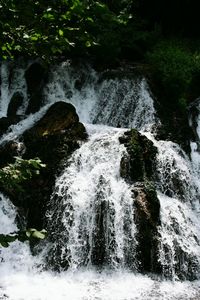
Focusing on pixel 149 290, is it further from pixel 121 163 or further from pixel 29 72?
pixel 29 72

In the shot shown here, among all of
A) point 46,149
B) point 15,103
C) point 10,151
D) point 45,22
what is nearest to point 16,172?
point 45,22

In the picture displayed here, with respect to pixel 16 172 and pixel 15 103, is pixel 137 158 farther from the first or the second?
pixel 16 172

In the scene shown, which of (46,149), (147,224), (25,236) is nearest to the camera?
(25,236)

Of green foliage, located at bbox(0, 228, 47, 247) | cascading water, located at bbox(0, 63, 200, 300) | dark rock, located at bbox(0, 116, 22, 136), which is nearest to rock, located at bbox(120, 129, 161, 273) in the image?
cascading water, located at bbox(0, 63, 200, 300)

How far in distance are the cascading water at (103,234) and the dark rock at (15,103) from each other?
8.96 ft

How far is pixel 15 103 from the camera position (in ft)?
44.4

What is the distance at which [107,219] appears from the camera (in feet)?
26.6

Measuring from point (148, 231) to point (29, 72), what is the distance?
8.57 m

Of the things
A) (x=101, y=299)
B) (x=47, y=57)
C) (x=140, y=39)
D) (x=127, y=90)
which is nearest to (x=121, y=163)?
(x=101, y=299)

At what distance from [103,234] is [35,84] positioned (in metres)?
7.59

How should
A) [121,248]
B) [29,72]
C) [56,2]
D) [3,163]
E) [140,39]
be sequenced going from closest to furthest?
[56,2], [121,248], [3,163], [29,72], [140,39]

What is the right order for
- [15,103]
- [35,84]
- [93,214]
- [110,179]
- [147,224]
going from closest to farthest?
[147,224], [93,214], [110,179], [15,103], [35,84]

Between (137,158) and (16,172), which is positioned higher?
(137,158)

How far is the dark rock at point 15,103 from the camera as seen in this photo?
13.4 m
